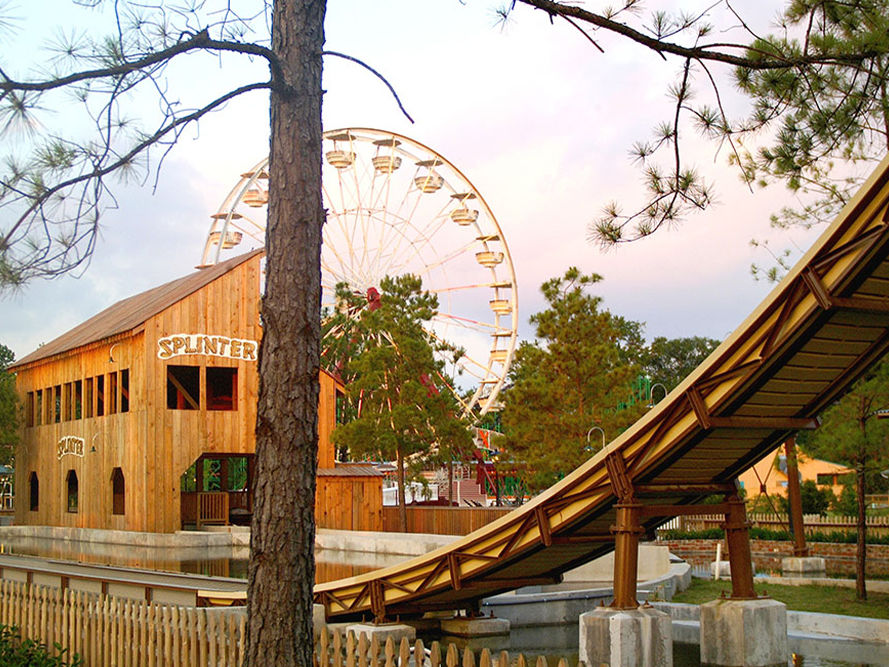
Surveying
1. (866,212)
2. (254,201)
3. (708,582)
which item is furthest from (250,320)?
(866,212)

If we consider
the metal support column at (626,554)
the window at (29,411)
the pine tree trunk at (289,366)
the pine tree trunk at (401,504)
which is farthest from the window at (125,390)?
the pine tree trunk at (289,366)

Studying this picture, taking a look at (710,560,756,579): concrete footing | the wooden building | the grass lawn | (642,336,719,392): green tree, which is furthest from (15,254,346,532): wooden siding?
(642,336,719,392): green tree

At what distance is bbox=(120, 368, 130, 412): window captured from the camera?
3247 centimetres

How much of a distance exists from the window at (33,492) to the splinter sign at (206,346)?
11567 millimetres

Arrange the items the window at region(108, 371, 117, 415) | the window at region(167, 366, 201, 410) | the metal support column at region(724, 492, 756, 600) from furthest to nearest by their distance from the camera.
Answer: the window at region(167, 366, 201, 410)
the window at region(108, 371, 117, 415)
the metal support column at region(724, 492, 756, 600)

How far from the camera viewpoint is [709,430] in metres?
9.73

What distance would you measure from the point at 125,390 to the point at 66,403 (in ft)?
9.21

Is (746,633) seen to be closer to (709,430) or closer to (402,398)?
(709,430)

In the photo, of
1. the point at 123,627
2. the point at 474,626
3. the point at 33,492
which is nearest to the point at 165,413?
the point at 33,492

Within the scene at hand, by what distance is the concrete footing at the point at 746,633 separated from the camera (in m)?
10.6

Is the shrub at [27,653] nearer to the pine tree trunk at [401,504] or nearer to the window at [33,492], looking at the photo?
the pine tree trunk at [401,504]

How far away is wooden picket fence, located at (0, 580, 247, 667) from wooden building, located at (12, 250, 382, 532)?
18.9 metres

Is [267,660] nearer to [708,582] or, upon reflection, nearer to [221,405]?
[708,582]

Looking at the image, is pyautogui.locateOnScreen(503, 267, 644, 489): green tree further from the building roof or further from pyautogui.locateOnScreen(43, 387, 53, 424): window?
pyautogui.locateOnScreen(43, 387, 53, 424): window
